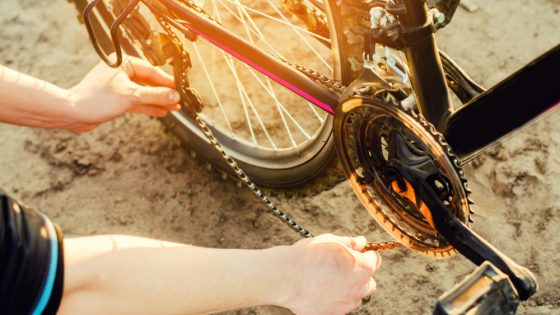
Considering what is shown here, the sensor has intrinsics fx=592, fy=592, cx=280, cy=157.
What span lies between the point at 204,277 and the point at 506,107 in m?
0.60

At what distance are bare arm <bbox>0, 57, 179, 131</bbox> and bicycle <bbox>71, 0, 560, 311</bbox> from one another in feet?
0.83

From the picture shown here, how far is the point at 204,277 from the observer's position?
1.01m

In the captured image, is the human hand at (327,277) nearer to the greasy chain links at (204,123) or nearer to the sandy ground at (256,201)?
the greasy chain links at (204,123)

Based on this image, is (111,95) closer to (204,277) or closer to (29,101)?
(29,101)

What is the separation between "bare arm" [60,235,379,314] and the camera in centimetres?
95

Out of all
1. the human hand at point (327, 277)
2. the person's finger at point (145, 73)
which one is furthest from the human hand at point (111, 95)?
the human hand at point (327, 277)

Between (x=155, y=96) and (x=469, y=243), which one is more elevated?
(x=469, y=243)

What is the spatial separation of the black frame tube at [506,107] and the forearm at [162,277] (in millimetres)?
406

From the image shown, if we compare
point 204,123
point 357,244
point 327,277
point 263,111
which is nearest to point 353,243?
point 357,244

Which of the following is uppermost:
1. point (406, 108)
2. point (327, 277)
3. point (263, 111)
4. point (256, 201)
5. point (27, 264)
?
point (406, 108)

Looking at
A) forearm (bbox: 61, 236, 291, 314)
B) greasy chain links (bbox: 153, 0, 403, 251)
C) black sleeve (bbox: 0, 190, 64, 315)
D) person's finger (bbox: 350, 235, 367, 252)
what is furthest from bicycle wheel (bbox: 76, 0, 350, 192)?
A: black sleeve (bbox: 0, 190, 64, 315)

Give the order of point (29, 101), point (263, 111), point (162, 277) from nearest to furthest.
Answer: point (162, 277)
point (29, 101)
point (263, 111)

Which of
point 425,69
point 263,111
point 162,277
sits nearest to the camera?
point 162,277

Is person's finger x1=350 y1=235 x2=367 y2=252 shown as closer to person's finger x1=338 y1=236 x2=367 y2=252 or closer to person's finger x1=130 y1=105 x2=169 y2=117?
person's finger x1=338 y1=236 x2=367 y2=252
